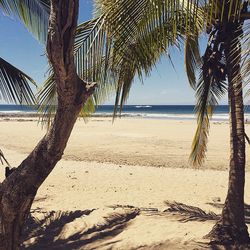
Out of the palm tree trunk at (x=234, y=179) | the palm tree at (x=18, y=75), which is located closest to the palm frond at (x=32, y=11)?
the palm tree at (x=18, y=75)

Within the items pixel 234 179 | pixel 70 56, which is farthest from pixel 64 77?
pixel 234 179

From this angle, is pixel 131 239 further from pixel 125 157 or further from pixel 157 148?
pixel 157 148

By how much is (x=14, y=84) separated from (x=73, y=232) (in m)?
2.50

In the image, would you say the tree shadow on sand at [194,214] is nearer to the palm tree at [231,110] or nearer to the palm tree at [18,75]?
the palm tree at [231,110]

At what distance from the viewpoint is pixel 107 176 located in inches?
416

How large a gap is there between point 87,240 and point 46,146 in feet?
8.85

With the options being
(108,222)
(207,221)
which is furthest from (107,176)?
(207,221)

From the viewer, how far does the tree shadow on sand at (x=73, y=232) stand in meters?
5.71

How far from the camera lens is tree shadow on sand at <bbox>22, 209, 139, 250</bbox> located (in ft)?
18.7

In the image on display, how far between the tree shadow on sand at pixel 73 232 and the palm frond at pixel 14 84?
2.15 m

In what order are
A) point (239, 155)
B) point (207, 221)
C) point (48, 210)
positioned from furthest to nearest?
point (48, 210) → point (207, 221) → point (239, 155)

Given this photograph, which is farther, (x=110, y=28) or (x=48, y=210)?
(x=48, y=210)

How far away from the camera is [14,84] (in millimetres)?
5074

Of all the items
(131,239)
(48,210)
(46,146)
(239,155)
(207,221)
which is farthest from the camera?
(48,210)
